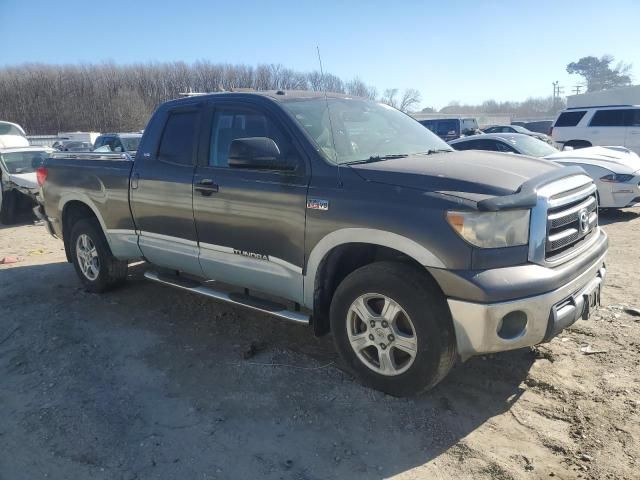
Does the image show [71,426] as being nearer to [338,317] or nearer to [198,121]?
[338,317]

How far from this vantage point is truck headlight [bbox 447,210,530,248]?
2857 mm

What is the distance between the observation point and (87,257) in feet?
18.7

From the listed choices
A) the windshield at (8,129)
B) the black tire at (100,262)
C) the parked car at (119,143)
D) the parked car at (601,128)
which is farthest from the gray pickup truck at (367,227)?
the windshield at (8,129)

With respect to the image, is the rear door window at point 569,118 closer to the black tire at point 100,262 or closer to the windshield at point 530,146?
the windshield at point 530,146

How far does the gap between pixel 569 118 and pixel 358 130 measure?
14062 mm

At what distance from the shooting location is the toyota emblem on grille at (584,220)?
135 inches

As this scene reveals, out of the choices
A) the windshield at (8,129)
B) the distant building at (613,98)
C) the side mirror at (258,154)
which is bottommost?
the side mirror at (258,154)

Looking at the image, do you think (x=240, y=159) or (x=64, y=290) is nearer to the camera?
(x=240, y=159)

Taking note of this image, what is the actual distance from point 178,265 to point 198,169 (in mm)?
936

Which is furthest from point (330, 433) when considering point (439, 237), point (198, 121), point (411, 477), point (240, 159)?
point (198, 121)

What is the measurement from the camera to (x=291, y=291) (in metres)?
3.74

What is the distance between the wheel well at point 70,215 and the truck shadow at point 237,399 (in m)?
1.23

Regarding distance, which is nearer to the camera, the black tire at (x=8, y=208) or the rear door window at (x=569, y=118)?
the black tire at (x=8, y=208)

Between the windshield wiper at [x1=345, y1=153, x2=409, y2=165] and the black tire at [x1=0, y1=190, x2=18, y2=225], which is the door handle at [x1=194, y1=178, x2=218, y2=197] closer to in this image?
the windshield wiper at [x1=345, y1=153, x2=409, y2=165]
